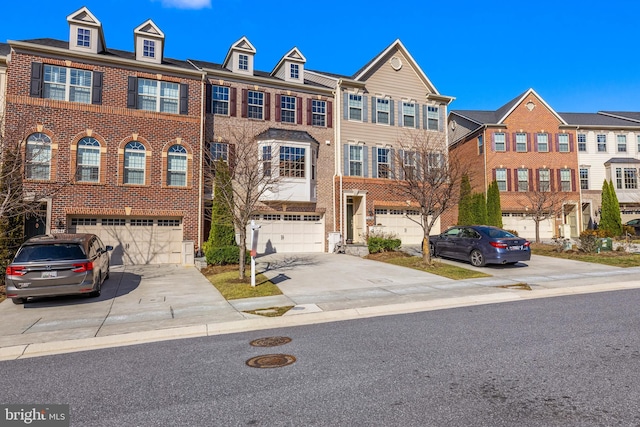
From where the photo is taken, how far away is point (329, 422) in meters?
3.30

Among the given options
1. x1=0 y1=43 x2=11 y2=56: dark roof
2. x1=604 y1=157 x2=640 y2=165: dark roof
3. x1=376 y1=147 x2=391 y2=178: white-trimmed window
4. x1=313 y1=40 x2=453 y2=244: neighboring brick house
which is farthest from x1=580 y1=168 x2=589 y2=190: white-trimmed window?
x1=0 y1=43 x2=11 y2=56: dark roof

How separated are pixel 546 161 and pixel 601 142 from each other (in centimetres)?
754

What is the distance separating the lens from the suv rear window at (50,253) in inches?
348

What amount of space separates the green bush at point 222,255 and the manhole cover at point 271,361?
1014cm

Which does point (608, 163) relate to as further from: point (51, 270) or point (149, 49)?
point (51, 270)

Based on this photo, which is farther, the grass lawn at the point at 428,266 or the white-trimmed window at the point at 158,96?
the white-trimmed window at the point at 158,96

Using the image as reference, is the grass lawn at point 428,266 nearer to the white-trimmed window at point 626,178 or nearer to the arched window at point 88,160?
the arched window at point 88,160

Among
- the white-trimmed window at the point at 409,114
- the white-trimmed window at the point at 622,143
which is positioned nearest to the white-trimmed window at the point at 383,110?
the white-trimmed window at the point at 409,114

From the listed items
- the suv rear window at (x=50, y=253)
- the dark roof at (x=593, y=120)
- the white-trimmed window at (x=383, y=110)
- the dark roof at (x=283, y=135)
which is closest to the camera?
the suv rear window at (x=50, y=253)

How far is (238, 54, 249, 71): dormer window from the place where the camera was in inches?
816

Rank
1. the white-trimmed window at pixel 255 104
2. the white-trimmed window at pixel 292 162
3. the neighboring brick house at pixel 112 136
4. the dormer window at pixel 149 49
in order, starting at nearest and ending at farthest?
the neighboring brick house at pixel 112 136 → the dormer window at pixel 149 49 → the white-trimmed window at pixel 292 162 → the white-trimmed window at pixel 255 104

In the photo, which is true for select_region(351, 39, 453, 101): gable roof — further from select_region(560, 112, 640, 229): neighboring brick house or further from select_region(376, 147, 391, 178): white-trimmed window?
select_region(560, 112, 640, 229): neighboring brick house

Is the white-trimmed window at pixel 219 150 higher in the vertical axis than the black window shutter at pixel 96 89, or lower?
lower

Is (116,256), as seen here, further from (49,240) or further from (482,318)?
(482,318)
